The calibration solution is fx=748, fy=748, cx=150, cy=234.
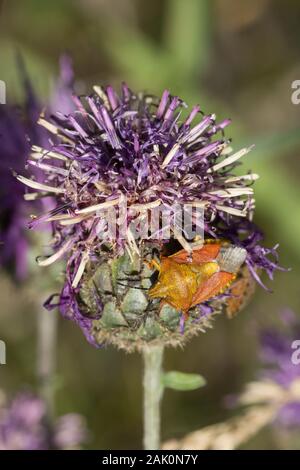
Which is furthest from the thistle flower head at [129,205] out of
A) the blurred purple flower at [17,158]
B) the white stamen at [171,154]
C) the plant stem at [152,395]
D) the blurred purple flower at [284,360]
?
the blurred purple flower at [284,360]

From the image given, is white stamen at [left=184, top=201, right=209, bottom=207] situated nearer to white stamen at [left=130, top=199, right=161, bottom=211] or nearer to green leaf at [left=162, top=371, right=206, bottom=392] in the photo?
white stamen at [left=130, top=199, right=161, bottom=211]

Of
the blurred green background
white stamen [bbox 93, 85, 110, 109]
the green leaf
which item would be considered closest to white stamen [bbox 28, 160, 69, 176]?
white stamen [bbox 93, 85, 110, 109]

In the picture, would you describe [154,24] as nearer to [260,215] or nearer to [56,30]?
[56,30]

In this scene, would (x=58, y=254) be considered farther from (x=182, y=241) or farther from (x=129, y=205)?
(x=182, y=241)

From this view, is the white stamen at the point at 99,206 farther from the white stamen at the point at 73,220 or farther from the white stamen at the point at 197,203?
the white stamen at the point at 197,203
